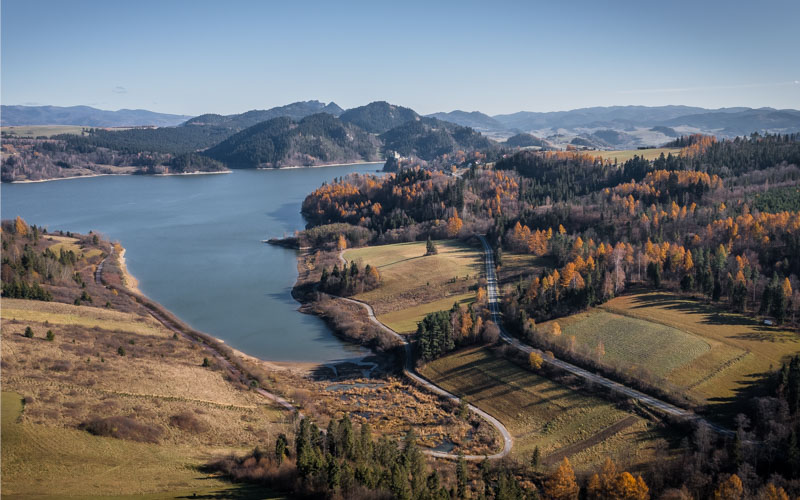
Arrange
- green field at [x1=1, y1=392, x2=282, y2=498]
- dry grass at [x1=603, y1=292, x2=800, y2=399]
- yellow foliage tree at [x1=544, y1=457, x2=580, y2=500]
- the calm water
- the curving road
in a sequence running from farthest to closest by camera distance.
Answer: the calm water → dry grass at [x1=603, y1=292, x2=800, y2=399] → the curving road → yellow foliage tree at [x1=544, y1=457, x2=580, y2=500] → green field at [x1=1, y1=392, x2=282, y2=498]

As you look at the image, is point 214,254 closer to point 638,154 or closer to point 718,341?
point 718,341

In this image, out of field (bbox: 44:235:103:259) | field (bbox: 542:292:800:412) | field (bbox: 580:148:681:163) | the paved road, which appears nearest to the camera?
the paved road

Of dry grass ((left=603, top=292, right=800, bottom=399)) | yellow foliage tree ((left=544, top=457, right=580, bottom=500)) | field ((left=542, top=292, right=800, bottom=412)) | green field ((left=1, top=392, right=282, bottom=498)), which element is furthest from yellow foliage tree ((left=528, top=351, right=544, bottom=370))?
green field ((left=1, top=392, right=282, bottom=498))

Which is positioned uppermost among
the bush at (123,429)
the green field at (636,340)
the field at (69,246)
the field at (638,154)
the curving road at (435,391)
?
the field at (638,154)

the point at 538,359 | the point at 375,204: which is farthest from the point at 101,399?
the point at 375,204

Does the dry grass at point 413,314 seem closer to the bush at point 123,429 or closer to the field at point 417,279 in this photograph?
the field at point 417,279

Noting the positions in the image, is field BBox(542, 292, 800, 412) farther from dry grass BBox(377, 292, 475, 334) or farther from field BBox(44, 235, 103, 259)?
field BBox(44, 235, 103, 259)

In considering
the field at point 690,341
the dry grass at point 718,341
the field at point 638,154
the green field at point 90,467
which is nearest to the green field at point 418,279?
the field at point 690,341
